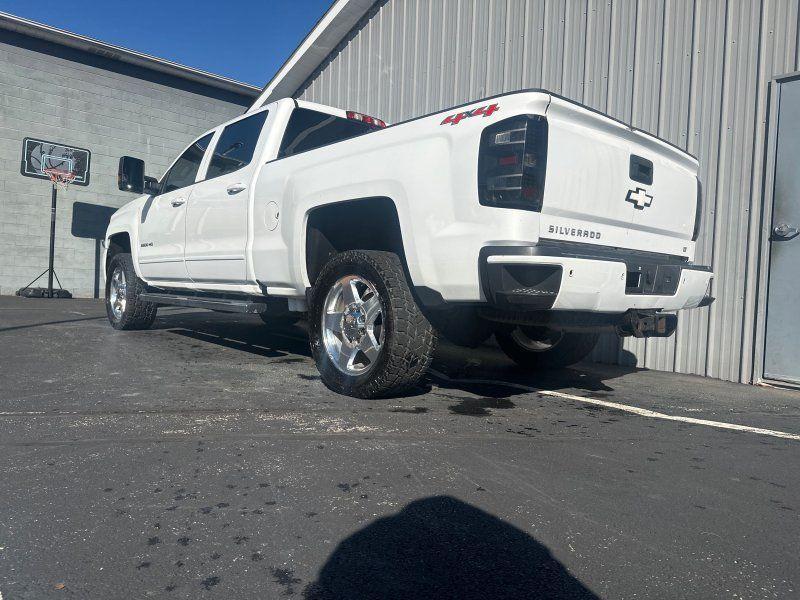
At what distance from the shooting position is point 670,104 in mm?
5969

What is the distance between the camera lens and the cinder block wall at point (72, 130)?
43.3 feet

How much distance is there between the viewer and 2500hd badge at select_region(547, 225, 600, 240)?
3.21m

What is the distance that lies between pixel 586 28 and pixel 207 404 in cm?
552

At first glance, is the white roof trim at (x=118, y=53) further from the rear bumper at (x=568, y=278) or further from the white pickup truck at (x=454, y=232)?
the rear bumper at (x=568, y=278)

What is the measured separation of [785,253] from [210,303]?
4.82 meters

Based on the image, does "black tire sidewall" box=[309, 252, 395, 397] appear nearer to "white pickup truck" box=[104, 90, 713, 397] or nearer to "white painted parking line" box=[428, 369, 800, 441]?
"white pickup truck" box=[104, 90, 713, 397]

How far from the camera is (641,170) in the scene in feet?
12.2

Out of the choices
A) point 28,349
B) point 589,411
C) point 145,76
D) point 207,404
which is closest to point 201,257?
point 28,349

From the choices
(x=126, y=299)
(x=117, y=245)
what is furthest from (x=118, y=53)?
(x=126, y=299)

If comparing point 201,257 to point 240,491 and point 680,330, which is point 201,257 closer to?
point 240,491

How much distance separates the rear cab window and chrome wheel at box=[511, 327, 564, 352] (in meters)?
2.05

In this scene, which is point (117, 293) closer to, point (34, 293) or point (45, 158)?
point (34, 293)

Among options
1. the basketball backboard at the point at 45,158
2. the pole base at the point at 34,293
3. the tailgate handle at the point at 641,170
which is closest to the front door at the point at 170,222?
the tailgate handle at the point at 641,170

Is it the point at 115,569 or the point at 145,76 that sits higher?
the point at 145,76
